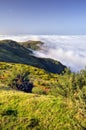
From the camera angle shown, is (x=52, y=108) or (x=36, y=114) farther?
(x=52, y=108)

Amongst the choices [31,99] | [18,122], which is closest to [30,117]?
[18,122]

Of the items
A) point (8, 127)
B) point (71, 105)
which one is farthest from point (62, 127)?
point (8, 127)

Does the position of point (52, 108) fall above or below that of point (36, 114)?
above

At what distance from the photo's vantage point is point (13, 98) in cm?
3125

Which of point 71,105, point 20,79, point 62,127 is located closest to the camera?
point 62,127

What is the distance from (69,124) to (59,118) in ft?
4.34

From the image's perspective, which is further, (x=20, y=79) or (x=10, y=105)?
(x=20, y=79)

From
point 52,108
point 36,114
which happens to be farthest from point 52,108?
point 36,114

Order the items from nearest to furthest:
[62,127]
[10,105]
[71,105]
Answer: [62,127], [71,105], [10,105]

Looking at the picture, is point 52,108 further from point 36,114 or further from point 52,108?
point 36,114

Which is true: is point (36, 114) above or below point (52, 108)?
below

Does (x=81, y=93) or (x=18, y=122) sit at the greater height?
(x=81, y=93)

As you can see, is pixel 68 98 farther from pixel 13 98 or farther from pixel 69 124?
pixel 13 98

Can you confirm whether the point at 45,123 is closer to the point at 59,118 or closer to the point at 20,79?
the point at 59,118
